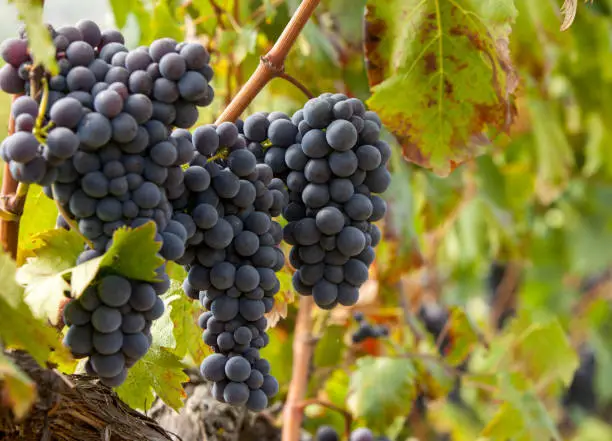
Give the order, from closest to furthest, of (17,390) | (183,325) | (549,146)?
(17,390), (183,325), (549,146)

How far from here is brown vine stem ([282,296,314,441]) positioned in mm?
1091

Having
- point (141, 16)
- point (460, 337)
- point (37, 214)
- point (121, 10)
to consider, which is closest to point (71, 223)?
point (37, 214)

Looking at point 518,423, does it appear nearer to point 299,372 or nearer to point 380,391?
point 380,391

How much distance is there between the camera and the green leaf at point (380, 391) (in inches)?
46.8

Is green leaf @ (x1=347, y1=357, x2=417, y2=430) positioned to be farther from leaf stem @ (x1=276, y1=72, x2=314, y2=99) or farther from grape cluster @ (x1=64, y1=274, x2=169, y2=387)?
grape cluster @ (x1=64, y1=274, x2=169, y2=387)

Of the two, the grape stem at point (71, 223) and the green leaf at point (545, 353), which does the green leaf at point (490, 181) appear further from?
the grape stem at point (71, 223)

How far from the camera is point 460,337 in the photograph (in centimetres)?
148

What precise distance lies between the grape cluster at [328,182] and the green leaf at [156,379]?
16cm

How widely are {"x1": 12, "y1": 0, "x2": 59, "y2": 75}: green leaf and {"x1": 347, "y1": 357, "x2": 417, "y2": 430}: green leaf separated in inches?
31.7

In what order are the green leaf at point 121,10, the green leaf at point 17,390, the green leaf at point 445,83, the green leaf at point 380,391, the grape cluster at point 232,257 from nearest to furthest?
the green leaf at point 17,390, the grape cluster at point 232,257, the green leaf at point 445,83, the green leaf at point 121,10, the green leaf at point 380,391

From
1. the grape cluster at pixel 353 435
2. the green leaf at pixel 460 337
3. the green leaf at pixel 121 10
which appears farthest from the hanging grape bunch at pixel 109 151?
the green leaf at pixel 460 337

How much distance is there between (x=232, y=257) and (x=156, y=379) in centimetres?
20

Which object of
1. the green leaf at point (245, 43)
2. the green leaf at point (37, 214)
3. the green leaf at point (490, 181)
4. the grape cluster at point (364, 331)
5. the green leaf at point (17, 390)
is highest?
the green leaf at point (490, 181)

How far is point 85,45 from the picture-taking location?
55 centimetres
